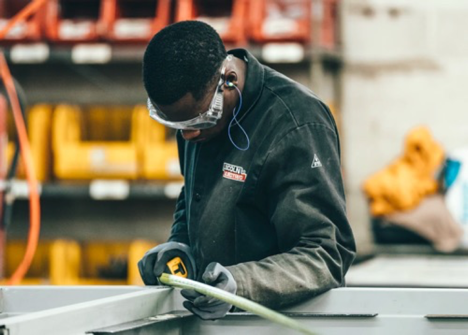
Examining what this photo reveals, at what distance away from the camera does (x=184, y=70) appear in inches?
68.4

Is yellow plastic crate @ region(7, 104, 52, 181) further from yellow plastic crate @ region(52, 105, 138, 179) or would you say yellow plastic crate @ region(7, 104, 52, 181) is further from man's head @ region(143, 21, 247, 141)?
man's head @ region(143, 21, 247, 141)

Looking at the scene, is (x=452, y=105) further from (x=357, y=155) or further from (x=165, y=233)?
(x=165, y=233)

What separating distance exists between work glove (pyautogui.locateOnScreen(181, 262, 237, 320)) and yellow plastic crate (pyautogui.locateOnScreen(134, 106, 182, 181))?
3.53 meters

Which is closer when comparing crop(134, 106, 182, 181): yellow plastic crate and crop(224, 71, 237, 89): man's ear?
crop(224, 71, 237, 89): man's ear

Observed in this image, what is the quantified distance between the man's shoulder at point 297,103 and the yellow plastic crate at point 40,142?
141 inches

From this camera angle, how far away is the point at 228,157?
1.93 meters

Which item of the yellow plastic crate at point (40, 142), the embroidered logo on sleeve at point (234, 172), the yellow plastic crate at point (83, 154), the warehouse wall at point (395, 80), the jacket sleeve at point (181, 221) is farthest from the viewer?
the warehouse wall at point (395, 80)

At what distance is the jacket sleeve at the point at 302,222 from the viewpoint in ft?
5.43

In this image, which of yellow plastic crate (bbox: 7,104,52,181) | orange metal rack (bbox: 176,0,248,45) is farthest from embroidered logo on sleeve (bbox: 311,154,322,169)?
yellow plastic crate (bbox: 7,104,52,181)

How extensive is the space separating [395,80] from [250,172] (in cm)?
393

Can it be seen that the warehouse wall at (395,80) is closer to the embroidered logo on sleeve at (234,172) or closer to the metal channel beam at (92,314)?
the embroidered logo on sleeve at (234,172)

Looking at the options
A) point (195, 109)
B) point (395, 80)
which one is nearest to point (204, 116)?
point (195, 109)

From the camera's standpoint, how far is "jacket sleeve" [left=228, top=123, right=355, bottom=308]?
1656 millimetres

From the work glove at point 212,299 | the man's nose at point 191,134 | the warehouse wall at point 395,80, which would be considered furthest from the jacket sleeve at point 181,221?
the warehouse wall at point 395,80
